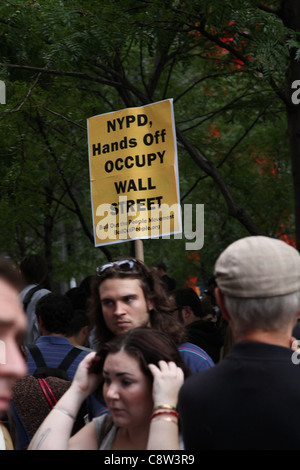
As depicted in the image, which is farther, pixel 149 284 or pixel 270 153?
pixel 270 153

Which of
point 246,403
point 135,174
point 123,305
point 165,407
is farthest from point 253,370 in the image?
point 135,174

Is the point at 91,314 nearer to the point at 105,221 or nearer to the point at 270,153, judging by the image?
the point at 105,221

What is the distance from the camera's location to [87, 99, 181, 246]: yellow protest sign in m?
5.45

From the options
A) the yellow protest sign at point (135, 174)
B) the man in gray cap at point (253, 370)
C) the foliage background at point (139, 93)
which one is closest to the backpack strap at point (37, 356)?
the yellow protest sign at point (135, 174)

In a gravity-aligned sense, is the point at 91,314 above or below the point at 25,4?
below

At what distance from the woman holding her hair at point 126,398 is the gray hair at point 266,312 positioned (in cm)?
39

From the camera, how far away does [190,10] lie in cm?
688

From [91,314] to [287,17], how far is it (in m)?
4.69

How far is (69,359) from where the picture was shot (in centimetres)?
455

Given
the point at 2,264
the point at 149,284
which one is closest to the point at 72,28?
the point at 149,284

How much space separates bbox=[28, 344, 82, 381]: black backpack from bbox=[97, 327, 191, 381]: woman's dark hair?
57.4 inches

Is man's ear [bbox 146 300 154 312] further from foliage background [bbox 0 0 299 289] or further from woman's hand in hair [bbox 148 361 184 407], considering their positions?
foliage background [bbox 0 0 299 289]
